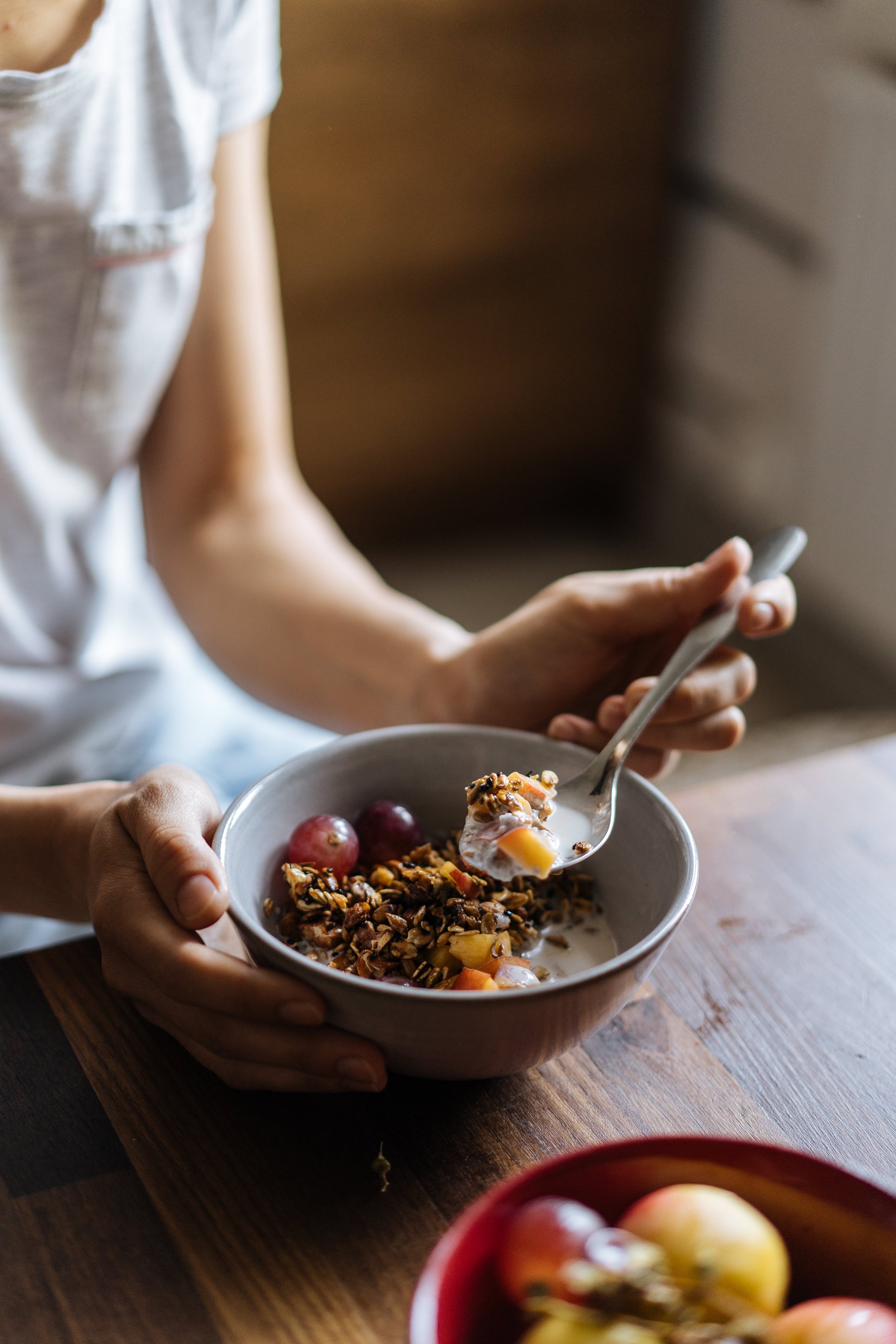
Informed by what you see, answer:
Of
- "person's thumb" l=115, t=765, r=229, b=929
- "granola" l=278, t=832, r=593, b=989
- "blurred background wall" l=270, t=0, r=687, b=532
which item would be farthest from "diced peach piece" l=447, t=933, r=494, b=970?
"blurred background wall" l=270, t=0, r=687, b=532

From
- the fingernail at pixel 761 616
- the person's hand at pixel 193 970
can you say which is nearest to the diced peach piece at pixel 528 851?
the person's hand at pixel 193 970

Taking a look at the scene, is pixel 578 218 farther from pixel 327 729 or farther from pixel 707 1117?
pixel 707 1117

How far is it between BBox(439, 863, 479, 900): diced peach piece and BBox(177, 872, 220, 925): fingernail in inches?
5.1

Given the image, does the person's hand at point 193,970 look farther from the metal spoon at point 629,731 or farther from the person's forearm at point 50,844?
the metal spoon at point 629,731

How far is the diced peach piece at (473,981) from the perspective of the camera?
1.76 ft

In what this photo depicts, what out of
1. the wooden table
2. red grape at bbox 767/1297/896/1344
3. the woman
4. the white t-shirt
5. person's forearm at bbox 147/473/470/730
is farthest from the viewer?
person's forearm at bbox 147/473/470/730

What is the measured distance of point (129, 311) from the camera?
0.89 m

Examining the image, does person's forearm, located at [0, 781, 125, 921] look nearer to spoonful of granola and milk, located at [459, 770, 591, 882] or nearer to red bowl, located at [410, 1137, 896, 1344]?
spoonful of granola and milk, located at [459, 770, 591, 882]

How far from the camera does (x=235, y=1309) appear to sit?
1.52ft

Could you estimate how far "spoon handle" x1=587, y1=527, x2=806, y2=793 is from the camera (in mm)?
660

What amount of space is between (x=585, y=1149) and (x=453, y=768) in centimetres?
29

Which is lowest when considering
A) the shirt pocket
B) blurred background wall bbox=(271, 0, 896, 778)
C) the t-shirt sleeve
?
blurred background wall bbox=(271, 0, 896, 778)

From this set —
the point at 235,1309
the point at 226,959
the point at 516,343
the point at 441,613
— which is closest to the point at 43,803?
the point at 226,959

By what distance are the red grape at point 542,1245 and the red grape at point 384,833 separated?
27cm
